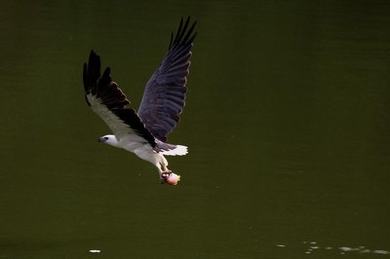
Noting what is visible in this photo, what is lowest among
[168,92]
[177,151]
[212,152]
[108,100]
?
[177,151]

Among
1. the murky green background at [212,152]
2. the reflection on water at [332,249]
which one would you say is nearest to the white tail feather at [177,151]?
the murky green background at [212,152]

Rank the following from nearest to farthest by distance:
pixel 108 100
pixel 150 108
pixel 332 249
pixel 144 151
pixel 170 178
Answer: pixel 108 100 → pixel 170 178 → pixel 144 151 → pixel 332 249 → pixel 150 108

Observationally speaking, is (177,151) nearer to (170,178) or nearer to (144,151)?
(170,178)

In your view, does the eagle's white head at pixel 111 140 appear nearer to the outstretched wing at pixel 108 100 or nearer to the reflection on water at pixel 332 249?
the outstretched wing at pixel 108 100

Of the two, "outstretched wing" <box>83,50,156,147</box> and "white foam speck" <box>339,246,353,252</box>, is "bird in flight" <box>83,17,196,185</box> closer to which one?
"outstretched wing" <box>83,50,156,147</box>

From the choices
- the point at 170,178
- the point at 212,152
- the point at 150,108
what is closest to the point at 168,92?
the point at 150,108

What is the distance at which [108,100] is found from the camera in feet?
35.3

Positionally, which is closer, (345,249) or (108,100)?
(108,100)

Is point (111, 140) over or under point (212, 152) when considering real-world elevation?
under

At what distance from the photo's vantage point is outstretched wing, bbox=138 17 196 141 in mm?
12672

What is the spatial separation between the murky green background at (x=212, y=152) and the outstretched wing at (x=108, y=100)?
4.15 feet

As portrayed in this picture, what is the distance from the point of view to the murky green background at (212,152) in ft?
41.2

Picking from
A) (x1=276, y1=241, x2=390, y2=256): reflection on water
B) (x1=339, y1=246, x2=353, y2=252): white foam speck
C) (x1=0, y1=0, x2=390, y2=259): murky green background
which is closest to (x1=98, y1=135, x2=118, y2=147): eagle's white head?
(x1=0, y1=0, x2=390, y2=259): murky green background

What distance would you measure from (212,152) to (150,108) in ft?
10.3
